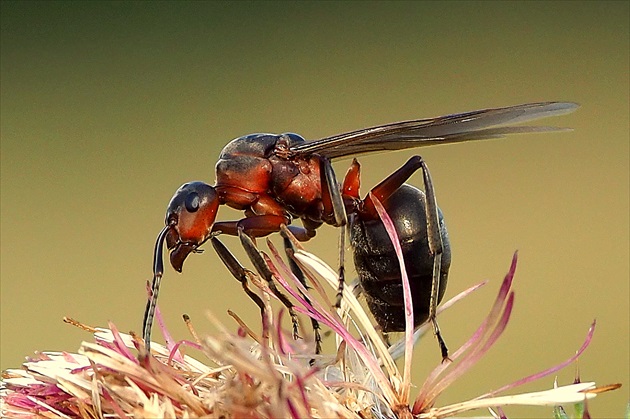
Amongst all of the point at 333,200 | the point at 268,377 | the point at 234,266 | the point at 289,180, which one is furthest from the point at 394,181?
the point at 268,377

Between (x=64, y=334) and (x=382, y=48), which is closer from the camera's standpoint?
(x=64, y=334)

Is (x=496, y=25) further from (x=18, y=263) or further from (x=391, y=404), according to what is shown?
(x=391, y=404)

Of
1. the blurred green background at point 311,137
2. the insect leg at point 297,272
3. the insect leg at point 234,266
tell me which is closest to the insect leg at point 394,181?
the insect leg at point 297,272

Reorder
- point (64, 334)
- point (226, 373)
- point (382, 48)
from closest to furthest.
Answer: point (226, 373), point (64, 334), point (382, 48)

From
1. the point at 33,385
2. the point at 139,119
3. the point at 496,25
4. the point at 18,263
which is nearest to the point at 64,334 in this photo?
the point at 18,263

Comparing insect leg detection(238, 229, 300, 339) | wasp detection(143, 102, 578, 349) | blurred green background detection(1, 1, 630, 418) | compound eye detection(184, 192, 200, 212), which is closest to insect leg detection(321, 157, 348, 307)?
wasp detection(143, 102, 578, 349)

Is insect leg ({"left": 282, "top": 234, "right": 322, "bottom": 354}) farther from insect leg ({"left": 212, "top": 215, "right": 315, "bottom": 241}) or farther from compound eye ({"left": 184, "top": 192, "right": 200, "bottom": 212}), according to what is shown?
compound eye ({"left": 184, "top": 192, "right": 200, "bottom": 212})
